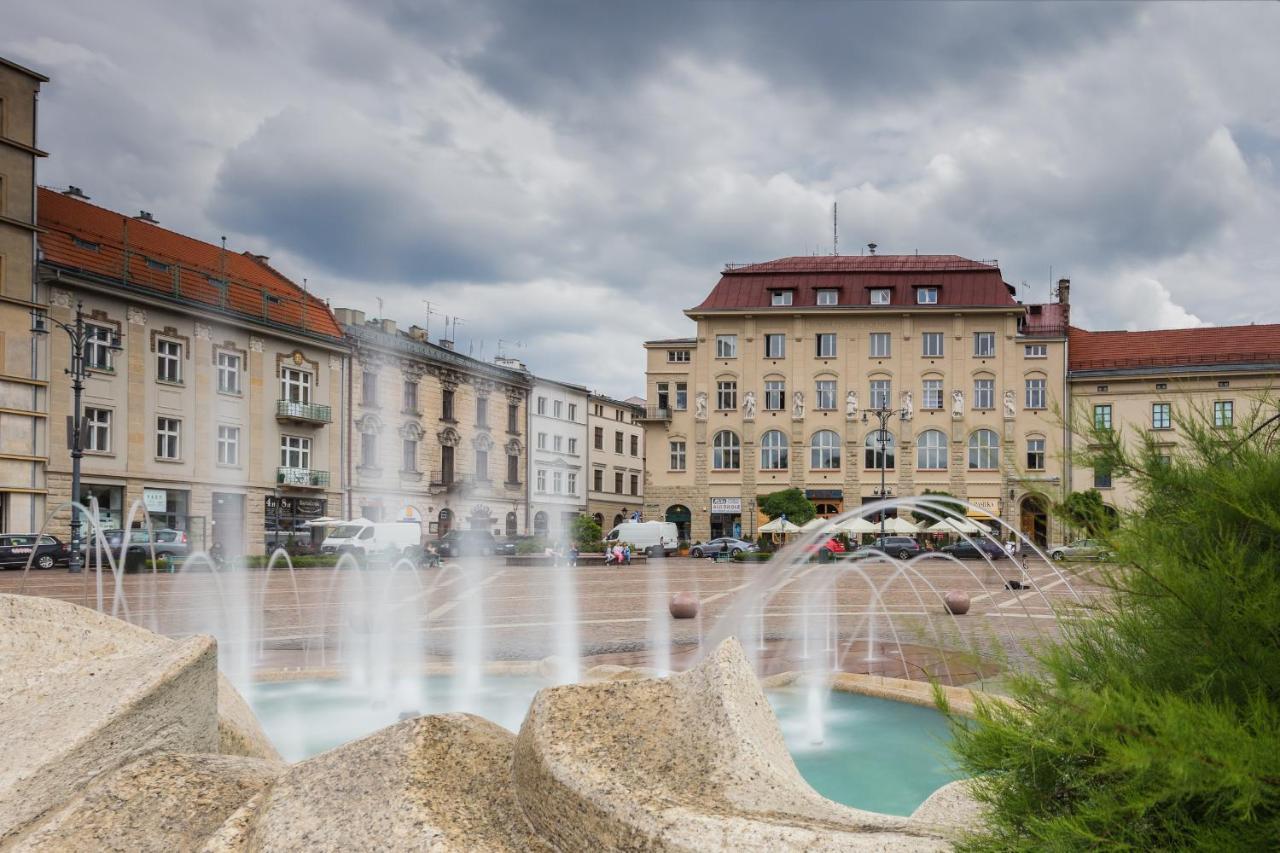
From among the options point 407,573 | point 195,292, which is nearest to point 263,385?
point 195,292

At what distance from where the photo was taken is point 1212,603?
174 centimetres

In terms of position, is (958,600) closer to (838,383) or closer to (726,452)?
(838,383)

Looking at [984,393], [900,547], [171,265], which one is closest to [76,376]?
[171,265]

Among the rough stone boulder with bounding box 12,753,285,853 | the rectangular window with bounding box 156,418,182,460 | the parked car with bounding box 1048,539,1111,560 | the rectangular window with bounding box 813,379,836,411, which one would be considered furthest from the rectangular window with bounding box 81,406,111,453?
the parked car with bounding box 1048,539,1111,560

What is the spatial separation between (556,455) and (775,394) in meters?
18.2

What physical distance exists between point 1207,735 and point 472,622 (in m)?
14.8

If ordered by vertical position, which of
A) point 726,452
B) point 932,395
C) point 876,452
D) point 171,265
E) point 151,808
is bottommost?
point 151,808

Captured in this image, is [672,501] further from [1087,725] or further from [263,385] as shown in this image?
[1087,725]

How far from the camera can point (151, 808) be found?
10.0 ft

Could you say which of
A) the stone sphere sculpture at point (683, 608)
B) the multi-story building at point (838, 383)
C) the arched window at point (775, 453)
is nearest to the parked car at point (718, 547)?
the multi-story building at point (838, 383)

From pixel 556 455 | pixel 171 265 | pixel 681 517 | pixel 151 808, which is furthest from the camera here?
pixel 556 455

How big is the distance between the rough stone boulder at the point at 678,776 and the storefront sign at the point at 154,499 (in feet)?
134

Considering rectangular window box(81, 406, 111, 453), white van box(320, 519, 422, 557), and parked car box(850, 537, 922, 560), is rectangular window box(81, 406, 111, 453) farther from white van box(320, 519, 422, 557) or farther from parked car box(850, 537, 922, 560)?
parked car box(850, 537, 922, 560)

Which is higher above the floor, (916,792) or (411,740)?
(411,740)
